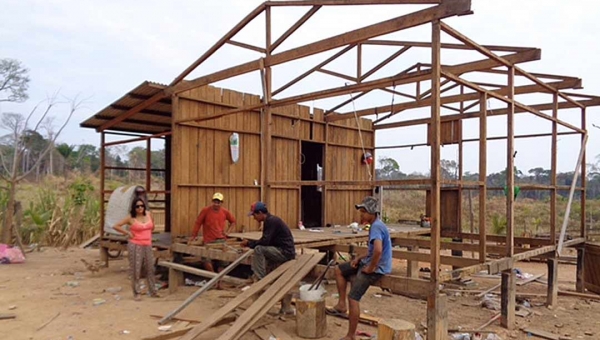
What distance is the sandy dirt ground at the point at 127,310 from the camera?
19.6ft

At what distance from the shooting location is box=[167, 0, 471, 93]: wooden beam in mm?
5031

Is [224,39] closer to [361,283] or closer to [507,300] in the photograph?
[361,283]

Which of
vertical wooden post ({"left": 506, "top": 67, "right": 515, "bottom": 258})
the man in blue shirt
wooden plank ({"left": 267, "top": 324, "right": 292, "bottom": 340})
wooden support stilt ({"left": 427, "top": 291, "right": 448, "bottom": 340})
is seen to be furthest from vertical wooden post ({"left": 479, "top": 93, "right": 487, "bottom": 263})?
wooden plank ({"left": 267, "top": 324, "right": 292, "bottom": 340})

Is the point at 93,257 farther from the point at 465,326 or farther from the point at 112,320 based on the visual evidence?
the point at 465,326

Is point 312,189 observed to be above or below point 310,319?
above

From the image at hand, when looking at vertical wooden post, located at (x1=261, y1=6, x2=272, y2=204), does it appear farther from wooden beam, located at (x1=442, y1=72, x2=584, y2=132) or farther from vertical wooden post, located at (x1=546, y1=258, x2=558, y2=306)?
vertical wooden post, located at (x1=546, y1=258, x2=558, y2=306)

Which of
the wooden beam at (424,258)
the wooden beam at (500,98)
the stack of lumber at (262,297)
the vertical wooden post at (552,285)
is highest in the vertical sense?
the wooden beam at (500,98)

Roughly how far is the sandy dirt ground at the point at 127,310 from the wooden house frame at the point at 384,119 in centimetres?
73

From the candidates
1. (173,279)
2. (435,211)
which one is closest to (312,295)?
(435,211)

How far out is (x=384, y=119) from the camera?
13.4m

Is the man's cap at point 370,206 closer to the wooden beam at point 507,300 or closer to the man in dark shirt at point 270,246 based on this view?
the man in dark shirt at point 270,246

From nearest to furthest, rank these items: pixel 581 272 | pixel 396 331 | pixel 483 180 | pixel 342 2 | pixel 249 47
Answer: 1. pixel 396 331
2. pixel 342 2
3. pixel 483 180
4. pixel 249 47
5. pixel 581 272

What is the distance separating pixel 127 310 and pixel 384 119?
359 inches

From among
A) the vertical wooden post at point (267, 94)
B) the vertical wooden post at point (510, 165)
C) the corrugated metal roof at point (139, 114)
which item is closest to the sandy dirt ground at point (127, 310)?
the vertical wooden post at point (510, 165)
